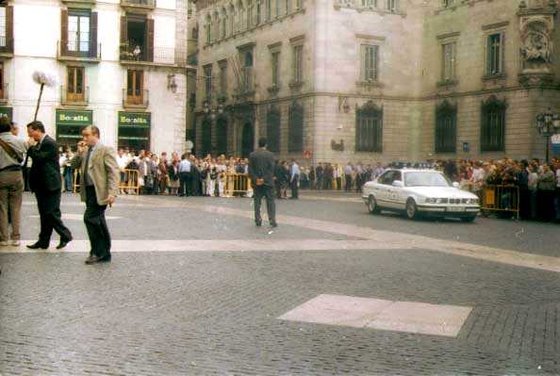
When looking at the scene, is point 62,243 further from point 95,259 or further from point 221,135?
point 221,135

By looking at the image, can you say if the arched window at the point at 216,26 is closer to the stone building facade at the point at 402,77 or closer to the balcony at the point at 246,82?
the balcony at the point at 246,82

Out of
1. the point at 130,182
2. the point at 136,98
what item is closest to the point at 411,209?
the point at 130,182

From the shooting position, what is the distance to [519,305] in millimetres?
8570

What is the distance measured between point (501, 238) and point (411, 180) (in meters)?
6.63

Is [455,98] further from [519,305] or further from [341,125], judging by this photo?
[519,305]

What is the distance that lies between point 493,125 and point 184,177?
2004cm

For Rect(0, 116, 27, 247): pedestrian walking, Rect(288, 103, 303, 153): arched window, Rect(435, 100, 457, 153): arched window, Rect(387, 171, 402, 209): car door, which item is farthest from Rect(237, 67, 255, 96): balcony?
Rect(0, 116, 27, 247): pedestrian walking

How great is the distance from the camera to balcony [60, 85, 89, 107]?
1735 inches

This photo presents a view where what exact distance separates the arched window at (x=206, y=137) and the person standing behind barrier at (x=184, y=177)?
101 feet

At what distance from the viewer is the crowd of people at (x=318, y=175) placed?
2447cm

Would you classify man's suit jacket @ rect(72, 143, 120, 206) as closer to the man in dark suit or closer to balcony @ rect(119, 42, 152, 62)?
the man in dark suit

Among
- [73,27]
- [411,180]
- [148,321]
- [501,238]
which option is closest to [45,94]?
[73,27]

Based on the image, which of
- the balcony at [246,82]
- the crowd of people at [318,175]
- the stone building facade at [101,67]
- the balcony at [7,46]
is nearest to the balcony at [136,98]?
the stone building facade at [101,67]

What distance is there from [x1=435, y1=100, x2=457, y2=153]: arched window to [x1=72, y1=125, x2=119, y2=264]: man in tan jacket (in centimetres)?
3928
